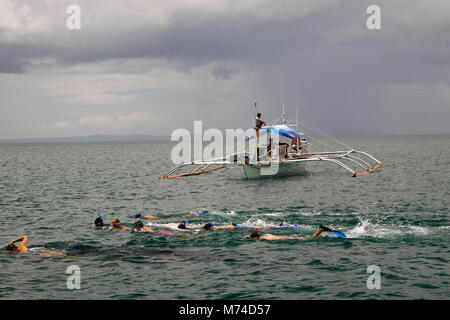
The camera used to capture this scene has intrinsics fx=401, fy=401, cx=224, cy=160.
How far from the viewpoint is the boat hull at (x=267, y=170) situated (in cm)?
4661

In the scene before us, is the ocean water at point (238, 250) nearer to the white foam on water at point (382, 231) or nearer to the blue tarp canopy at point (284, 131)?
the white foam on water at point (382, 231)

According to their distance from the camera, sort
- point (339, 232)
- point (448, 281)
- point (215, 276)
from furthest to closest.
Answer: point (339, 232)
point (215, 276)
point (448, 281)

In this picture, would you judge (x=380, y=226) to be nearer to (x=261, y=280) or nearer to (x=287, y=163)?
(x=261, y=280)

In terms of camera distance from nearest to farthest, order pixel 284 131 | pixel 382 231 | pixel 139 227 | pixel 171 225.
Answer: pixel 382 231
pixel 139 227
pixel 171 225
pixel 284 131

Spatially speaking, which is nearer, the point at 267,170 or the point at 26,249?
the point at 26,249

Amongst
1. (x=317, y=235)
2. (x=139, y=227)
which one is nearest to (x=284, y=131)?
(x=317, y=235)

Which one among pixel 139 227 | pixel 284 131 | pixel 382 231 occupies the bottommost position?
pixel 382 231

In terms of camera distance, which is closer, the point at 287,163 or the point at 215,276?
the point at 215,276

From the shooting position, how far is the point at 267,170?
1879 inches

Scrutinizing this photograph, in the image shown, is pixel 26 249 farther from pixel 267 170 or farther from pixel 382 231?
pixel 267 170
